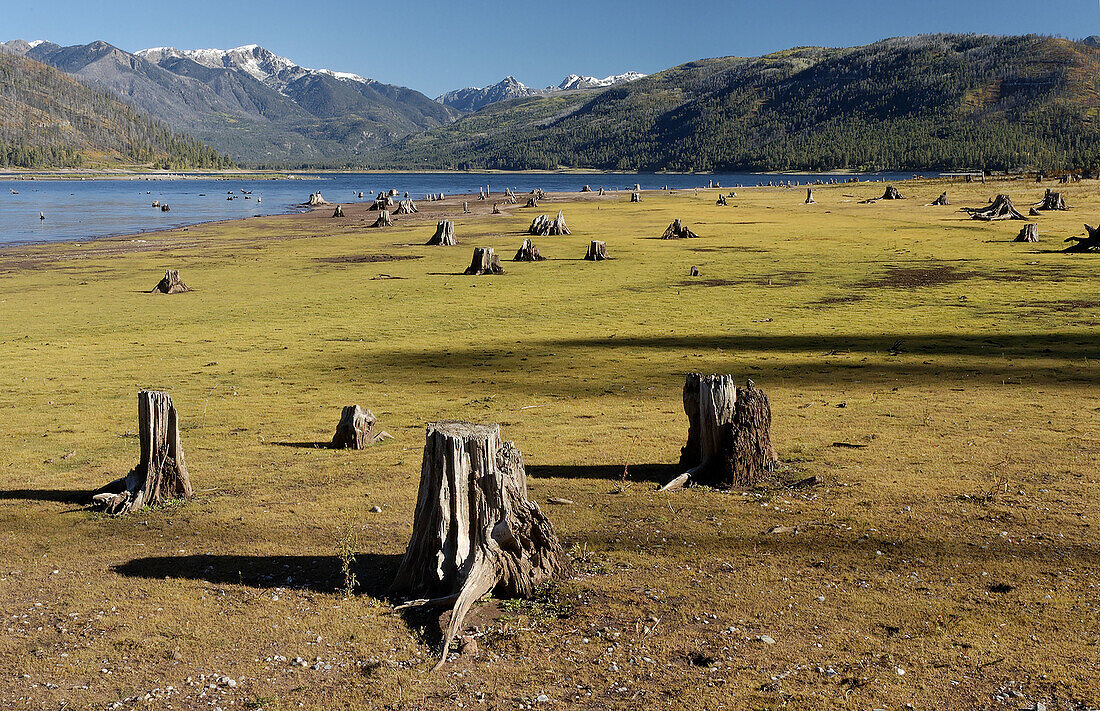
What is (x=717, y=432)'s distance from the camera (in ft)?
33.6

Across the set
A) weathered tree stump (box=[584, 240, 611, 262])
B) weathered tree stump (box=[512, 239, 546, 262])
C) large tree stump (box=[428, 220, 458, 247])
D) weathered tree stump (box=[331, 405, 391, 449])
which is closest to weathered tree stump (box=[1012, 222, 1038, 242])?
weathered tree stump (box=[584, 240, 611, 262])

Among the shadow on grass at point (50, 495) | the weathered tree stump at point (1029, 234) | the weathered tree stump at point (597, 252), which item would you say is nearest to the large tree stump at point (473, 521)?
the shadow on grass at point (50, 495)

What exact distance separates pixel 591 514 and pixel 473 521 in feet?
7.22

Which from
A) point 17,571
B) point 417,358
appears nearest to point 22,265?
point 417,358

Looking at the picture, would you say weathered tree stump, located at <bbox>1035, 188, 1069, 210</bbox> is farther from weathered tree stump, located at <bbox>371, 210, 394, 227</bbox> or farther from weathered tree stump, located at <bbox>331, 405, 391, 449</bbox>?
weathered tree stump, located at <bbox>331, 405, 391, 449</bbox>

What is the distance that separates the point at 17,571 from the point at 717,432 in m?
6.55

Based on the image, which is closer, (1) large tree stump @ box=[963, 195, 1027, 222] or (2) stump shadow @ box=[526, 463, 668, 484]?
(2) stump shadow @ box=[526, 463, 668, 484]

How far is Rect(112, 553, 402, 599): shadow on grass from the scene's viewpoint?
25.6 feet

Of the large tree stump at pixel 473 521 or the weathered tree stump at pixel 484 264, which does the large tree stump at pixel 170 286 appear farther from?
the large tree stump at pixel 473 521

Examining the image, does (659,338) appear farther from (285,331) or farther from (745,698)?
(745,698)

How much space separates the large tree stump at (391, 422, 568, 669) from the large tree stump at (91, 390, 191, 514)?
11.5 ft

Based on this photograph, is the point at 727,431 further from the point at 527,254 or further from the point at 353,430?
the point at 527,254

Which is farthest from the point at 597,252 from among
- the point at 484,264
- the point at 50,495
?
the point at 50,495

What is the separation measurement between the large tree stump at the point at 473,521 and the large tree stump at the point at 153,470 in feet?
11.5
